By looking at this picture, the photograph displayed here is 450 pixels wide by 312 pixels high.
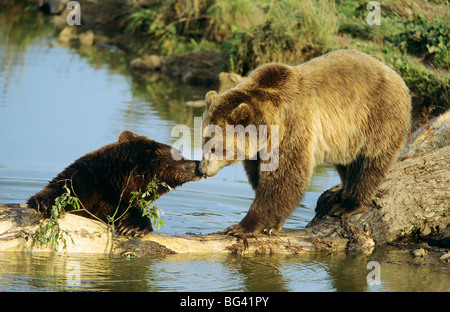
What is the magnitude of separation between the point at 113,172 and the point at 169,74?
530 inches

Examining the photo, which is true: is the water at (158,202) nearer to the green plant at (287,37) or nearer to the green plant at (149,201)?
the green plant at (149,201)

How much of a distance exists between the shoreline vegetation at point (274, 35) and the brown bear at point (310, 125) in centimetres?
265

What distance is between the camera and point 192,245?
7211 millimetres

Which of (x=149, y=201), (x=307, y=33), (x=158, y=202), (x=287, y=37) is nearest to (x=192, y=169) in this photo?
(x=149, y=201)

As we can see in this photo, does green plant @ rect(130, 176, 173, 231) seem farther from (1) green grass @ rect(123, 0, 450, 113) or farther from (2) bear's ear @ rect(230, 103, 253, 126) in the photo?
(1) green grass @ rect(123, 0, 450, 113)

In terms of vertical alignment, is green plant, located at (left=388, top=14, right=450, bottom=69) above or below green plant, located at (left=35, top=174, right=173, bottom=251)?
above

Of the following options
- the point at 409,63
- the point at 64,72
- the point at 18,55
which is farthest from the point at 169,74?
the point at 409,63

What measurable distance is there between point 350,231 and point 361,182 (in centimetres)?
57

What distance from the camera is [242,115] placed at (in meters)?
6.97

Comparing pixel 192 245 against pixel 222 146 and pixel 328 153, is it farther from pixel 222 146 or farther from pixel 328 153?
pixel 328 153

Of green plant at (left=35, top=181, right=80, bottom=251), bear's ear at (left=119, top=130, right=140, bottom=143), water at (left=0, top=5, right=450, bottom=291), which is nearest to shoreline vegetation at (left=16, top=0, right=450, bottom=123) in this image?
water at (left=0, top=5, right=450, bottom=291)

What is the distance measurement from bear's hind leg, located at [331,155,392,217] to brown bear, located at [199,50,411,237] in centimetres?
1

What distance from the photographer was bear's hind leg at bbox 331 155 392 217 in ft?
25.1

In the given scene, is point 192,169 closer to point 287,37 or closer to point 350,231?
point 350,231
